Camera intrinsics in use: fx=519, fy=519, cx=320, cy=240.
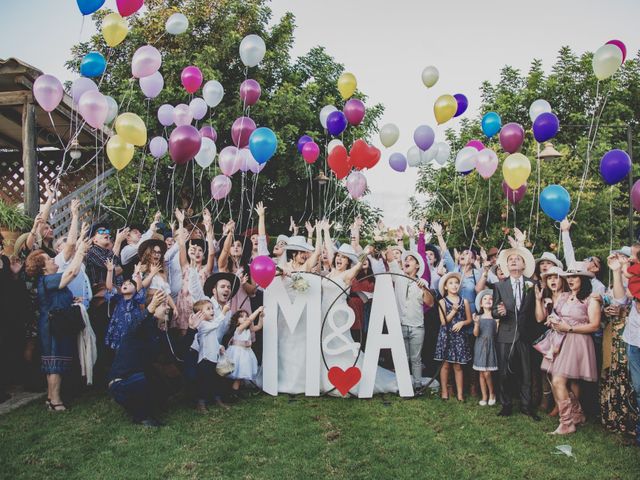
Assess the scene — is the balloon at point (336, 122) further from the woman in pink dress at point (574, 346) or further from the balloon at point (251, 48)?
the woman in pink dress at point (574, 346)

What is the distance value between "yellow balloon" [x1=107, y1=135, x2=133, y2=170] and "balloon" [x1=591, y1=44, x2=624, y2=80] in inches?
234

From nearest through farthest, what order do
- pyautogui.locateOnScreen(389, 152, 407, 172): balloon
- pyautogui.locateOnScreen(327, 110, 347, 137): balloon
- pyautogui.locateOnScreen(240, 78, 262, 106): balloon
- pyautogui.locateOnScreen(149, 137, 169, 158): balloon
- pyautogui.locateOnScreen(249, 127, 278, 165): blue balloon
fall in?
pyautogui.locateOnScreen(249, 127, 278, 165): blue balloon
pyautogui.locateOnScreen(240, 78, 262, 106): balloon
pyautogui.locateOnScreen(149, 137, 169, 158): balloon
pyautogui.locateOnScreen(327, 110, 347, 137): balloon
pyautogui.locateOnScreen(389, 152, 407, 172): balloon

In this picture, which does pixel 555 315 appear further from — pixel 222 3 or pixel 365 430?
pixel 222 3

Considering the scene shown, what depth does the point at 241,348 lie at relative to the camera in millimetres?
6832

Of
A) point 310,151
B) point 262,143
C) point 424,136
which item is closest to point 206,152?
point 262,143

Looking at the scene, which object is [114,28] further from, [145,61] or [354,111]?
[354,111]

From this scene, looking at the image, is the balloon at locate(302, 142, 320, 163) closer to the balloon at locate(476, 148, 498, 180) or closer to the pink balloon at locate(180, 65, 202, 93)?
the pink balloon at locate(180, 65, 202, 93)

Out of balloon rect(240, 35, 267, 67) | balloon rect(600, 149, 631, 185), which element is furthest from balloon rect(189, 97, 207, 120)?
balloon rect(600, 149, 631, 185)

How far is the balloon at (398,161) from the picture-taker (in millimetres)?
9719

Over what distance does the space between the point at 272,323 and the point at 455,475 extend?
10.8ft

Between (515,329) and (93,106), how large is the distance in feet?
19.2

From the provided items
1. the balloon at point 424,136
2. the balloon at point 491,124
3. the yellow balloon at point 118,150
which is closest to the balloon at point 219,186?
the yellow balloon at point 118,150

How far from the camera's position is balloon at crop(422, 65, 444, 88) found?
8898 mm

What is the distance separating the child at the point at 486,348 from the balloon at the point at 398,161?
3676 millimetres
